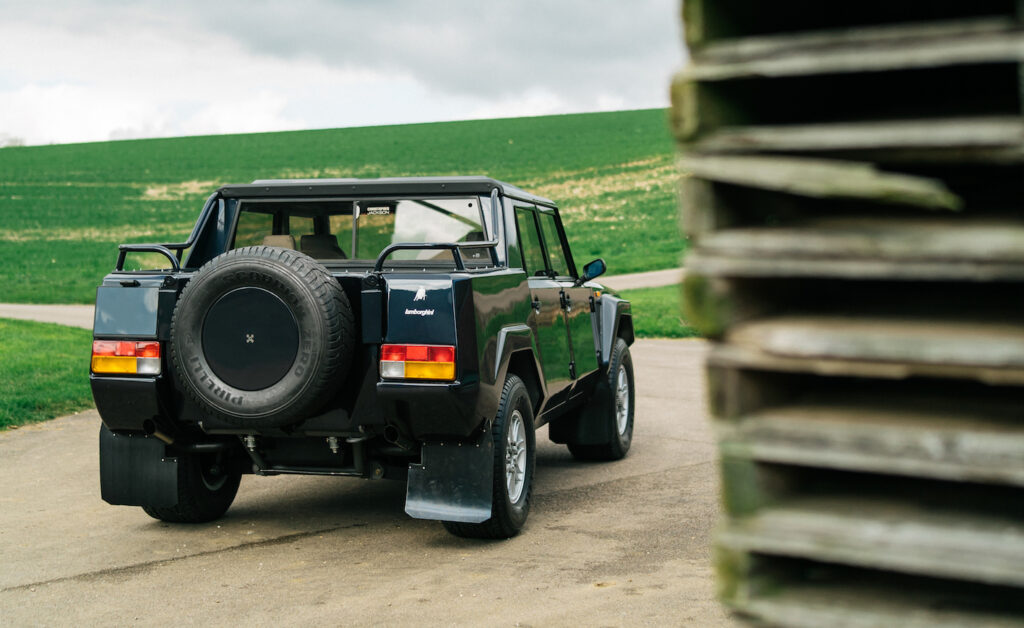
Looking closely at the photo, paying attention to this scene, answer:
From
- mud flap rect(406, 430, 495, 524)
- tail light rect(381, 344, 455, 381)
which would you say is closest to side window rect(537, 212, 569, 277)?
mud flap rect(406, 430, 495, 524)

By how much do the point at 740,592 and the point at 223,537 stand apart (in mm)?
4878

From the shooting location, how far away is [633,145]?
56.8 metres

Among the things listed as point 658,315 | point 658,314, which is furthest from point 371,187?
point 658,314

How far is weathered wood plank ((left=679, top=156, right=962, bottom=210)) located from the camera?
4.37 feet

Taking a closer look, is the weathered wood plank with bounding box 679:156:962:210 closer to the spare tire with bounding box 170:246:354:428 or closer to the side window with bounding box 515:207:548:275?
the spare tire with bounding box 170:246:354:428

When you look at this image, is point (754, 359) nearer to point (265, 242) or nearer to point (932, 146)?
point (932, 146)

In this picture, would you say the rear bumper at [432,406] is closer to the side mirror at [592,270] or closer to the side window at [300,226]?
the side window at [300,226]

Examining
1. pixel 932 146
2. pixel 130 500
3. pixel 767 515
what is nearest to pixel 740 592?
pixel 767 515

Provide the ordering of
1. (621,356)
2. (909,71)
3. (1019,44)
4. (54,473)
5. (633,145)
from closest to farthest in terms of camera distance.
Answer: 1. (1019,44)
2. (909,71)
3. (54,473)
4. (621,356)
5. (633,145)

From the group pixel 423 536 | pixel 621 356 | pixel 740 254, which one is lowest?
pixel 423 536

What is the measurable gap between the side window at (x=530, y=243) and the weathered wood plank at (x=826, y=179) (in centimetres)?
542

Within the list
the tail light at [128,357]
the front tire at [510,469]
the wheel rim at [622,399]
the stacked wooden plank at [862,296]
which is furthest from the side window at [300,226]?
the stacked wooden plank at [862,296]

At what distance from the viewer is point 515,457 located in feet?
19.6

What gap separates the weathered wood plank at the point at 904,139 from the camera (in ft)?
4.25
